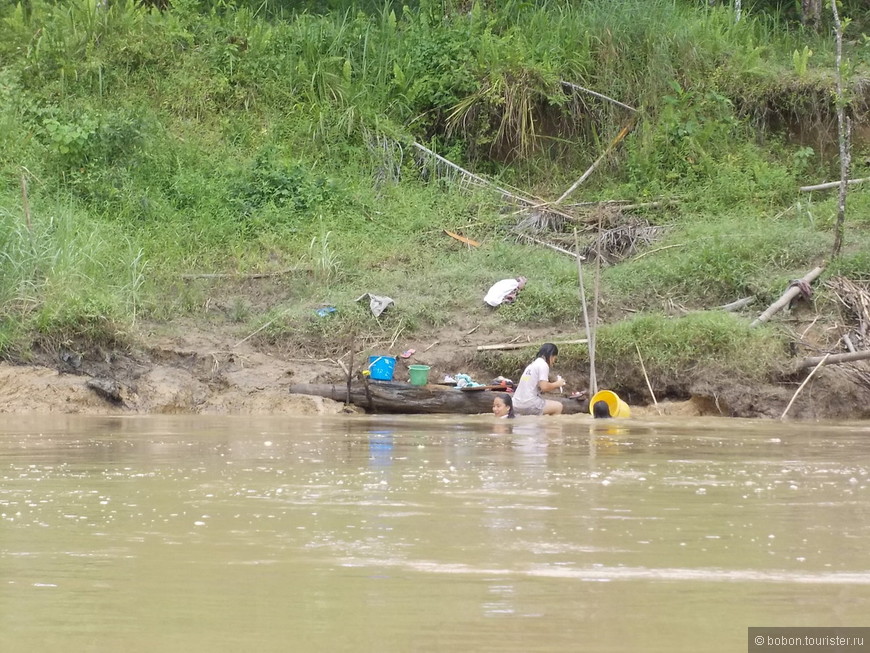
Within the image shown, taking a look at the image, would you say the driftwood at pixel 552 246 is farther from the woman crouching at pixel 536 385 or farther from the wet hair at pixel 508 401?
the wet hair at pixel 508 401

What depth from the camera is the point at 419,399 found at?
1149 centimetres

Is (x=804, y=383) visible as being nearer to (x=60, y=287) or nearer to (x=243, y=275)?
(x=243, y=275)

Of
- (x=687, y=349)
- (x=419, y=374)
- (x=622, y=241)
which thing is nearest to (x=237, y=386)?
(x=419, y=374)

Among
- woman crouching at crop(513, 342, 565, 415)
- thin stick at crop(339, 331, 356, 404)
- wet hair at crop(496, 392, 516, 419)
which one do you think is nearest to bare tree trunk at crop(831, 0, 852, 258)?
woman crouching at crop(513, 342, 565, 415)

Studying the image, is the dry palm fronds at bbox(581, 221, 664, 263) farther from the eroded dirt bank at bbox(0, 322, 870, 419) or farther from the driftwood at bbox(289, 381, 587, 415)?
the driftwood at bbox(289, 381, 587, 415)

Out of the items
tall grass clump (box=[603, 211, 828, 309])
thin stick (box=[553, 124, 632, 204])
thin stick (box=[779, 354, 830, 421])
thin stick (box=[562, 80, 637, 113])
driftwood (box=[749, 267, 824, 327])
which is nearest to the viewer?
thin stick (box=[779, 354, 830, 421])

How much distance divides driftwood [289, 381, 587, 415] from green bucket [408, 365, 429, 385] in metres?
0.14

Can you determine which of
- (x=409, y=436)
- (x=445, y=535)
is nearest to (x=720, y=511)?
(x=445, y=535)

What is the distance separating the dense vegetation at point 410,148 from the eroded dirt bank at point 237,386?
0.63 meters

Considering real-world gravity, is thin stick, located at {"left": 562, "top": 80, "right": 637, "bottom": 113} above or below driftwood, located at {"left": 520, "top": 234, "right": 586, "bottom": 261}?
above

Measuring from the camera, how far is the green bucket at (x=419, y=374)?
1162cm

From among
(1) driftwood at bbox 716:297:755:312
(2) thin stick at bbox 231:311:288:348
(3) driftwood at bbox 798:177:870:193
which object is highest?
(3) driftwood at bbox 798:177:870:193

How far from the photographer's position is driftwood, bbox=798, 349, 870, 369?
430 inches

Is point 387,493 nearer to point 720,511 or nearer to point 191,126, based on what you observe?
point 720,511
